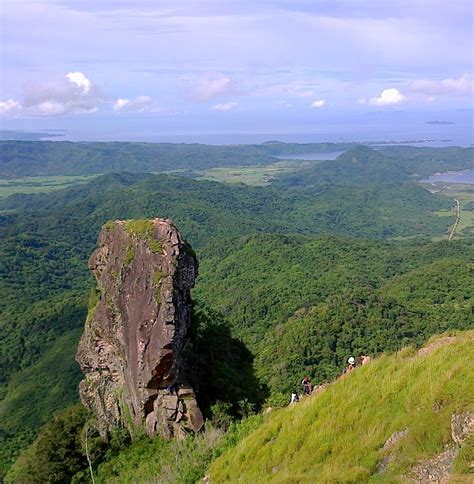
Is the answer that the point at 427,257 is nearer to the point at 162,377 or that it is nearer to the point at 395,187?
the point at 162,377

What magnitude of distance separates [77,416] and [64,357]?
101 ft

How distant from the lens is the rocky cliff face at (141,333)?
16.9 meters

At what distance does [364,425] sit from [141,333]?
394 inches

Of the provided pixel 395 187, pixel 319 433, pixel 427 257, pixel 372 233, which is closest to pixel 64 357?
pixel 319 433

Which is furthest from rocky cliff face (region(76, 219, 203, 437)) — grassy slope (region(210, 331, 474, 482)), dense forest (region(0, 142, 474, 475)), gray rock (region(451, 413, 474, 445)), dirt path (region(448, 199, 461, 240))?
dirt path (region(448, 199, 461, 240))

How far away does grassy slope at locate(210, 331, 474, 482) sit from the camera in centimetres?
810

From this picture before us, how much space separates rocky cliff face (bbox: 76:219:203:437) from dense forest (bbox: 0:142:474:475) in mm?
1353

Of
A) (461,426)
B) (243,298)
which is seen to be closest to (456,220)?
(243,298)

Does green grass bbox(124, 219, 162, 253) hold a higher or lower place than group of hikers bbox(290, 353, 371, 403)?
higher

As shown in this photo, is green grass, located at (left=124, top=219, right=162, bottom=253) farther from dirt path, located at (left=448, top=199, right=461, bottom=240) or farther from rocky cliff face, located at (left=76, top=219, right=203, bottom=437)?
dirt path, located at (left=448, top=199, right=461, bottom=240)

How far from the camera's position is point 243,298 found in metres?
55.9

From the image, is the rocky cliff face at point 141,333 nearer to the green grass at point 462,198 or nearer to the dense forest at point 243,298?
the dense forest at point 243,298

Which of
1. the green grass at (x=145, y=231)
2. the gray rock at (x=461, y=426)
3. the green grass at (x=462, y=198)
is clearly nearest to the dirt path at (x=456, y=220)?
the green grass at (x=462, y=198)

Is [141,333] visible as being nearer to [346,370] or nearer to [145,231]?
[145,231]
